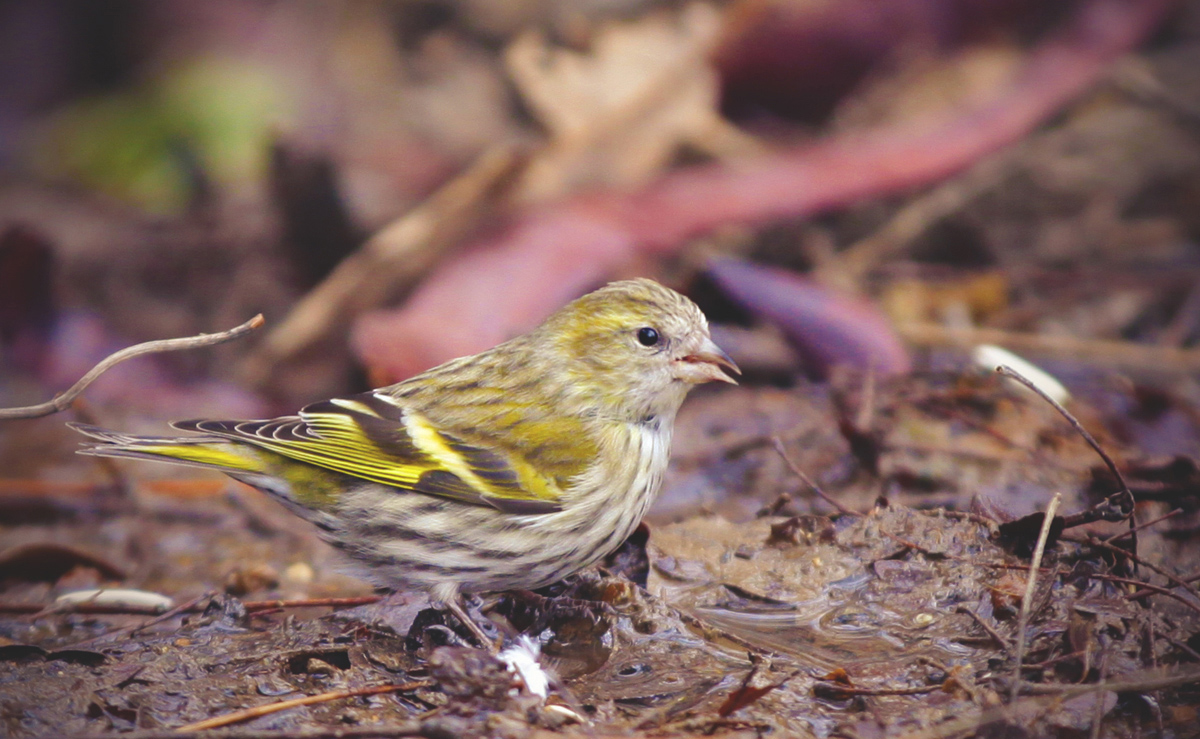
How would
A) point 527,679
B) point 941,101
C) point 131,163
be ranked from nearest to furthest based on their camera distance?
point 527,679 → point 941,101 → point 131,163

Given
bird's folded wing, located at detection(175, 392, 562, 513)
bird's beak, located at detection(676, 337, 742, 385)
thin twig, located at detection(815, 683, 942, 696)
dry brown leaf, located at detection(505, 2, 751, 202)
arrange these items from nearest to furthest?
Answer: thin twig, located at detection(815, 683, 942, 696)
bird's folded wing, located at detection(175, 392, 562, 513)
bird's beak, located at detection(676, 337, 742, 385)
dry brown leaf, located at detection(505, 2, 751, 202)

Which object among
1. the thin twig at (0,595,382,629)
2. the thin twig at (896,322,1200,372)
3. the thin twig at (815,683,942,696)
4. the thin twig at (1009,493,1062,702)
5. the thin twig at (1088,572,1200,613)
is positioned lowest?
the thin twig at (896,322,1200,372)

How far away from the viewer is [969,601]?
322 cm

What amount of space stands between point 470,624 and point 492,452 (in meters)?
0.53

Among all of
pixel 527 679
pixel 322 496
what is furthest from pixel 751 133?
pixel 527 679

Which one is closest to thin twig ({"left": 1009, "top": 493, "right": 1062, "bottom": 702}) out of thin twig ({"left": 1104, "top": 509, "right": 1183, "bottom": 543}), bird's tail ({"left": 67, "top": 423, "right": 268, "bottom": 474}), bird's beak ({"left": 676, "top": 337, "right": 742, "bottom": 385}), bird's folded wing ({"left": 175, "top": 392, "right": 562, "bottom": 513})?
thin twig ({"left": 1104, "top": 509, "right": 1183, "bottom": 543})

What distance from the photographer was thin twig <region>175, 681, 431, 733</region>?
8.96 ft

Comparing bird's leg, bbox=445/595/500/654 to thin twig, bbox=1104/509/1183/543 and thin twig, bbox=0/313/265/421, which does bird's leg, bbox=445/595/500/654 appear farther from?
thin twig, bbox=1104/509/1183/543

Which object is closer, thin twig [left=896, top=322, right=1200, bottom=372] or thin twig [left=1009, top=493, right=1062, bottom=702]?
thin twig [left=1009, top=493, right=1062, bottom=702]

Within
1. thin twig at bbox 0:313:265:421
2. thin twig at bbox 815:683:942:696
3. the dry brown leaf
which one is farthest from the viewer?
the dry brown leaf

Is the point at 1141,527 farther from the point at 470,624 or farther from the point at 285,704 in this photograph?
the point at 285,704

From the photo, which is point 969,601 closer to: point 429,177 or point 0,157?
point 429,177

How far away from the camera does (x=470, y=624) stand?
331cm

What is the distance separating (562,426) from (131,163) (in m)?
5.47
